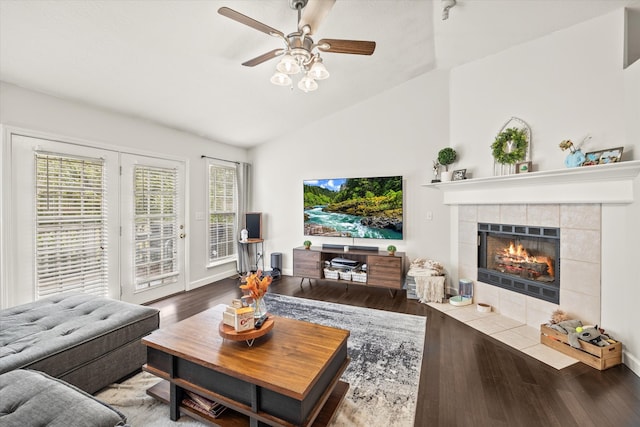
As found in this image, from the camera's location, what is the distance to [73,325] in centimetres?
189

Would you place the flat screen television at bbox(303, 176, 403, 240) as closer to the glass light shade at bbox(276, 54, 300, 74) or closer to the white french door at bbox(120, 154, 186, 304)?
the white french door at bbox(120, 154, 186, 304)

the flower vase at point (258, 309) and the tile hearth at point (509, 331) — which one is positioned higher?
the flower vase at point (258, 309)

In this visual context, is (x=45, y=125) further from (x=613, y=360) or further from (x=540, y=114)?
(x=613, y=360)

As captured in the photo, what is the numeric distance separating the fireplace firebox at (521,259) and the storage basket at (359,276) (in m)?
1.46

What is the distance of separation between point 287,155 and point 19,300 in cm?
377

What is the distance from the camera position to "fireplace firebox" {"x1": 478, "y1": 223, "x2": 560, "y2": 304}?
2.80 m

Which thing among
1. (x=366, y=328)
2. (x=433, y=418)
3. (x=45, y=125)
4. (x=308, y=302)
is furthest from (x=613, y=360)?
(x=45, y=125)

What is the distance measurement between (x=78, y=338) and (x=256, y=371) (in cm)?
128

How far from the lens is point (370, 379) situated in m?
2.03

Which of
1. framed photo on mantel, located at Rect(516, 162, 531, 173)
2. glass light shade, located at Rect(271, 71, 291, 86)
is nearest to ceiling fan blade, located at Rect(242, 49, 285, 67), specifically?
glass light shade, located at Rect(271, 71, 291, 86)

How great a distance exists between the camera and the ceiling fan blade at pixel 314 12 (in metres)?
1.56

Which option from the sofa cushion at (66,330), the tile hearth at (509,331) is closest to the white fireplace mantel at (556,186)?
the tile hearth at (509,331)

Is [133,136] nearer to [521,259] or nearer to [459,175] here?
[459,175]

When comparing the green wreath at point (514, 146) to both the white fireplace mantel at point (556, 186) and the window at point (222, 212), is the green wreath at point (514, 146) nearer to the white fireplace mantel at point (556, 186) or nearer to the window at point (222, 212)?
the white fireplace mantel at point (556, 186)
